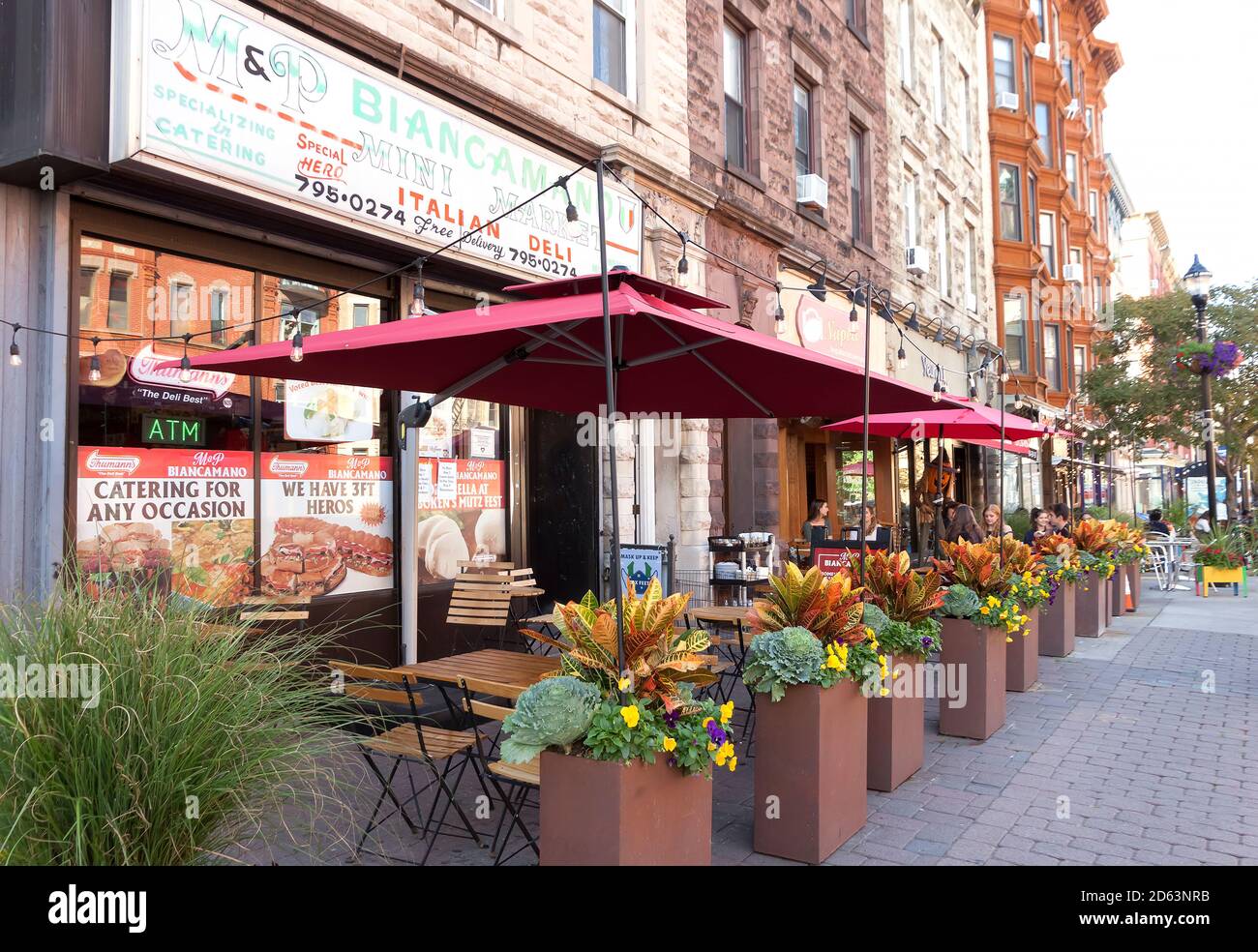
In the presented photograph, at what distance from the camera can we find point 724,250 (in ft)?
41.3

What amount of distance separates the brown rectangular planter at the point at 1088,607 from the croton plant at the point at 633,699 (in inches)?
351

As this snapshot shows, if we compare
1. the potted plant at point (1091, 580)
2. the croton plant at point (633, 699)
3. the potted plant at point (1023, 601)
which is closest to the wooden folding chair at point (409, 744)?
the croton plant at point (633, 699)

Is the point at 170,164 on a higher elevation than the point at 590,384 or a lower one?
higher

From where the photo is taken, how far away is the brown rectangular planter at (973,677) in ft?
20.7

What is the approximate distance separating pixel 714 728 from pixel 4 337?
4887 millimetres

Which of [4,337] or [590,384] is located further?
[590,384]

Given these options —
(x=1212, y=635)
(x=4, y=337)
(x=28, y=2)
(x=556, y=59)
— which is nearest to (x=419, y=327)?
(x=4, y=337)

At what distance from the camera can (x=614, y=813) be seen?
10.4ft

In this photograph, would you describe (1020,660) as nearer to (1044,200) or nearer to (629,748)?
(629,748)

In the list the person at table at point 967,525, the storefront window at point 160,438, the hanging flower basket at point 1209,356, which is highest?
the hanging flower basket at point 1209,356

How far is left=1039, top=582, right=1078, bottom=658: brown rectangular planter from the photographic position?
9.51 meters

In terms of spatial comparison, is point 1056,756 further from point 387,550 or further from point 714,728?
→ point 387,550

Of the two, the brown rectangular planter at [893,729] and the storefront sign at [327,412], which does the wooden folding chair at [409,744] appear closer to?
the brown rectangular planter at [893,729]

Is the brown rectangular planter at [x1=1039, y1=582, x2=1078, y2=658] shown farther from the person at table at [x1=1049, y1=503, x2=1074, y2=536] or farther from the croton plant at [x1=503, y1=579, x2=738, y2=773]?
the croton plant at [x1=503, y1=579, x2=738, y2=773]
